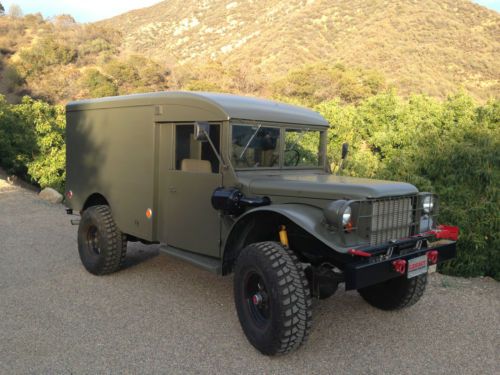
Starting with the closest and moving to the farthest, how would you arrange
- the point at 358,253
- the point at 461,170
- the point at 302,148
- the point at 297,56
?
1. the point at 358,253
2. the point at 302,148
3. the point at 461,170
4. the point at 297,56

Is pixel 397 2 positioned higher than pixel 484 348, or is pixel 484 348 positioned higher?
pixel 397 2

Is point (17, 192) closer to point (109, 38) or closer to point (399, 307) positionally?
point (399, 307)

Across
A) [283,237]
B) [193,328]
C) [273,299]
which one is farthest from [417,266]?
[193,328]

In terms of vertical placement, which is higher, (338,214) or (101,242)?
(338,214)

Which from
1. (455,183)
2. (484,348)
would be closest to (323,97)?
(455,183)

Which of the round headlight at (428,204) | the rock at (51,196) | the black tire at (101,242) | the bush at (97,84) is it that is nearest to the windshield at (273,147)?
the round headlight at (428,204)

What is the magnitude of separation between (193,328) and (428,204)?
7.62ft

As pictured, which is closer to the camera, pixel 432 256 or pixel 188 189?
pixel 432 256

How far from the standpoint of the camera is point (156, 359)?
3605 mm

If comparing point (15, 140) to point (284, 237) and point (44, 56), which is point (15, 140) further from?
point (44, 56)

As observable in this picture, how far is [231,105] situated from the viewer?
14.3 ft

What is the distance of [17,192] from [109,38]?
3829 cm

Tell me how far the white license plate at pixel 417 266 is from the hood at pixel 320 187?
1.75ft

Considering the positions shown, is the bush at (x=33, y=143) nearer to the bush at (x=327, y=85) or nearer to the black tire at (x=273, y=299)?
the black tire at (x=273, y=299)
